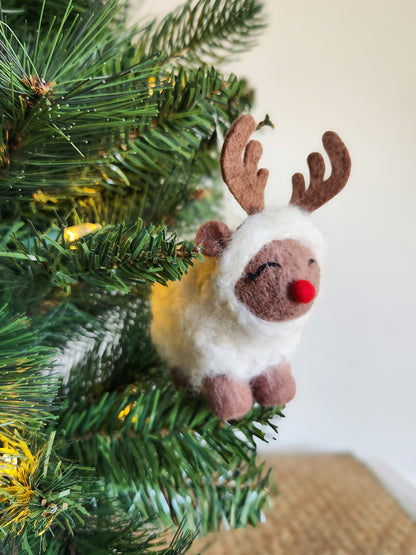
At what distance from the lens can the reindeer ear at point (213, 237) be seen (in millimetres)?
290

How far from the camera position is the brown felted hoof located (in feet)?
0.98

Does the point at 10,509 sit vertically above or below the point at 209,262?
below

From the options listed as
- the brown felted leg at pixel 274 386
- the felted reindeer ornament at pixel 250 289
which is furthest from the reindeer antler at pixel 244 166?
the brown felted leg at pixel 274 386

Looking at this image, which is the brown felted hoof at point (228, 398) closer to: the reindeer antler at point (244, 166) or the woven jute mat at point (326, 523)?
the reindeer antler at point (244, 166)

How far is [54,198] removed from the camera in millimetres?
302

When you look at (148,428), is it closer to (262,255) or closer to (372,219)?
(262,255)

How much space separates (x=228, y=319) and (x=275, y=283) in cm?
4

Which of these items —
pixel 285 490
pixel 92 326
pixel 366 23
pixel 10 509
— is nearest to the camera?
pixel 10 509

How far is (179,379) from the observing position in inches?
13.3

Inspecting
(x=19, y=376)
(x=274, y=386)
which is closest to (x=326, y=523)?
(x=274, y=386)

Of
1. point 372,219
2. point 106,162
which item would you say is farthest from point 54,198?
point 372,219

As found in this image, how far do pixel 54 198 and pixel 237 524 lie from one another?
0.76 feet

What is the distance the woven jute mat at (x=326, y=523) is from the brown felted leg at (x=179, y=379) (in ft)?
0.90

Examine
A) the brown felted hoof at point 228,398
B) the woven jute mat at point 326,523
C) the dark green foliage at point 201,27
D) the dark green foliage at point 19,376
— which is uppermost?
the dark green foliage at point 201,27
